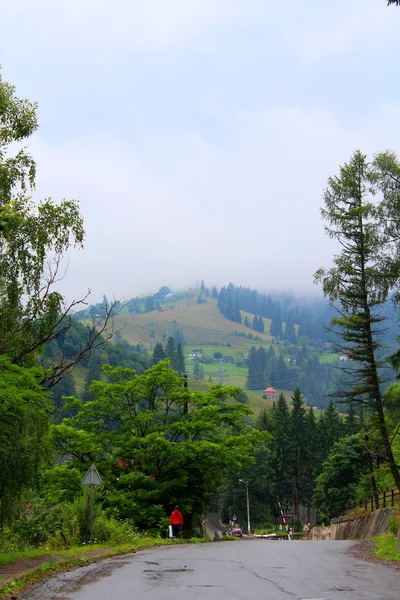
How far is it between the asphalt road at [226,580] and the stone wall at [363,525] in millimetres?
12694

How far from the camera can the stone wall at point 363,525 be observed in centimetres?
2720

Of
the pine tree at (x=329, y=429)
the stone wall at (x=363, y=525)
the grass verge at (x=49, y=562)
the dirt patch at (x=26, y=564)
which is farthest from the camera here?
the pine tree at (x=329, y=429)

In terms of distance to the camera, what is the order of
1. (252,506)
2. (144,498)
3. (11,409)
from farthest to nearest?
(252,506) < (144,498) < (11,409)

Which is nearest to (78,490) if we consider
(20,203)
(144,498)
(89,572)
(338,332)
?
(144,498)

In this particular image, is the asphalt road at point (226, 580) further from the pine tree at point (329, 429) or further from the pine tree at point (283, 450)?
the pine tree at point (283, 450)

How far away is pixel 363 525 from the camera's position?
31.8m

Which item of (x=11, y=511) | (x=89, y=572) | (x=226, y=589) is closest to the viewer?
(x=226, y=589)

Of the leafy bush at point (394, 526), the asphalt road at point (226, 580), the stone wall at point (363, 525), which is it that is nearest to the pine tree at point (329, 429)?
the stone wall at point (363, 525)

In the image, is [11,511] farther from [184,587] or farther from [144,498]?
[144,498]

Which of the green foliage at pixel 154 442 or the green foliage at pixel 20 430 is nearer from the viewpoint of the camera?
the green foliage at pixel 20 430

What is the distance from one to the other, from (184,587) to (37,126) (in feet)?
47.1

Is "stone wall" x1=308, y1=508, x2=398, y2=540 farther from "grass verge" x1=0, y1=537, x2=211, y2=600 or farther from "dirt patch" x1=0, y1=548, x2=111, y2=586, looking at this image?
"dirt patch" x1=0, y1=548, x2=111, y2=586

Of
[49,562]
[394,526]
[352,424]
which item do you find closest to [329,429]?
[352,424]

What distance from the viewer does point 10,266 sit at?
18.4 m
